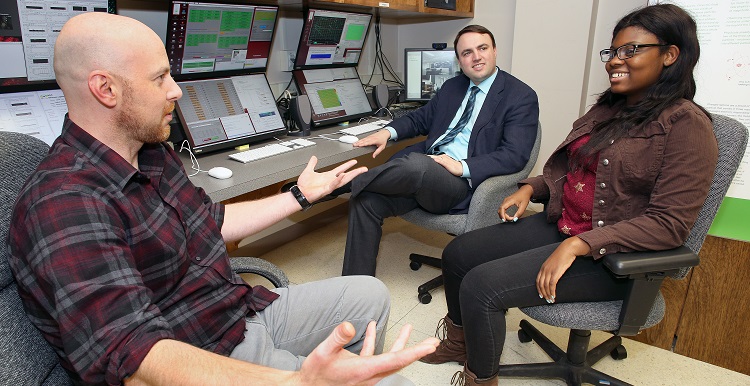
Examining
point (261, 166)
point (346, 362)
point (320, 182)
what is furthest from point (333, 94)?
point (346, 362)

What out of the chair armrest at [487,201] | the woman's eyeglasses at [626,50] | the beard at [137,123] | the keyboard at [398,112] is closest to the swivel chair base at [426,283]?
the chair armrest at [487,201]

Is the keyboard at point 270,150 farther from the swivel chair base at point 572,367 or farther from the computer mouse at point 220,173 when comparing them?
the swivel chair base at point 572,367

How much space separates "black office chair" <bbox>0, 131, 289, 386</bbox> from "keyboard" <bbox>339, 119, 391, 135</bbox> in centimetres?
154

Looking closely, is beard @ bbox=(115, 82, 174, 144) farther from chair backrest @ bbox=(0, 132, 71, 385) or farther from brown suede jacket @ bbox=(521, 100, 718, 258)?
brown suede jacket @ bbox=(521, 100, 718, 258)

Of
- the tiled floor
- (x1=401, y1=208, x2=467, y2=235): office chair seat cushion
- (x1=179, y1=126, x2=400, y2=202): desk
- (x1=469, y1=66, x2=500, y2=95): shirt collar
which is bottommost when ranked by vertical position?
the tiled floor

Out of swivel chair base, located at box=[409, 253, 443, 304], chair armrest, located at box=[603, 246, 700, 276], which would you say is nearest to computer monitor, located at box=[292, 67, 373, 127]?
swivel chair base, located at box=[409, 253, 443, 304]

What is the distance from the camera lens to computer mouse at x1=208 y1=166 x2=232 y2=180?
1.65m

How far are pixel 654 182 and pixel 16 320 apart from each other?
1532 mm

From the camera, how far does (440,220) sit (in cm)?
201

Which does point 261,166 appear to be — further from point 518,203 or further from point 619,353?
point 619,353

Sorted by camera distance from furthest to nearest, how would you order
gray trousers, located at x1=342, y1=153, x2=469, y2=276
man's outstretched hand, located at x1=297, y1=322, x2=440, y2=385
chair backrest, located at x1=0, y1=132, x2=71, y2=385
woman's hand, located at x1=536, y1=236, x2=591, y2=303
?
gray trousers, located at x1=342, y1=153, x2=469, y2=276, woman's hand, located at x1=536, y1=236, x2=591, y2=303, chair backrest, located at x1=0, y1=132, x2=71, y2=385, man's outstretched hand, located at x1=297, y1=322, x2=440, y2=385

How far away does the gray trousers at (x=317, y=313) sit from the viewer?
48.2 inches

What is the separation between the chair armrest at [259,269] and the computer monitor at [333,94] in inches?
50.4

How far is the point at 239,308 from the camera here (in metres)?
1.16
